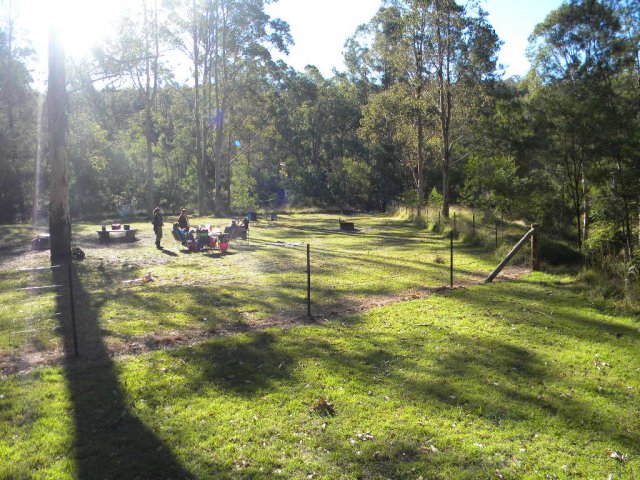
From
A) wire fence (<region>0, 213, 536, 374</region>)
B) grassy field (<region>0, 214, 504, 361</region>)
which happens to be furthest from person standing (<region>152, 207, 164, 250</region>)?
wire fence (<region>0, 213, 536, 374</region>)

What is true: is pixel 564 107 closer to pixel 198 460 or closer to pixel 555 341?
pixel 555 341

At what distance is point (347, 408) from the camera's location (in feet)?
17.7

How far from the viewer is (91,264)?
14.8 metres

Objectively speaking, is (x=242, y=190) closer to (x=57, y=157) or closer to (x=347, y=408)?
(x=57, y=157)

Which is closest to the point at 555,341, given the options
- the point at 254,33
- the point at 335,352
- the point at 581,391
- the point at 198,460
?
the point at 581,391

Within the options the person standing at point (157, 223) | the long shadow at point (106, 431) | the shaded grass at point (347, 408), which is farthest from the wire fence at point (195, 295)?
the person standing at point (157, 223)

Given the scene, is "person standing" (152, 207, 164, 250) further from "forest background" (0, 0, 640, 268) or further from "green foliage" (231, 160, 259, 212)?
"green foliage" (231, 160, 259, 212)

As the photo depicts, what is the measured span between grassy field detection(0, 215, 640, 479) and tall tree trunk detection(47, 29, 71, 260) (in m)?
4.16

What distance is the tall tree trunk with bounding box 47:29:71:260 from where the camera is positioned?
574 inches

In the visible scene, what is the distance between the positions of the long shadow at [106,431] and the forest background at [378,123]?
1141cm

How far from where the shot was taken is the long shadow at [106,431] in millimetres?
4199

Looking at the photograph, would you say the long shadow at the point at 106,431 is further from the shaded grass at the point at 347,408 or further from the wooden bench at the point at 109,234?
the wooden bench at the point at 109,234

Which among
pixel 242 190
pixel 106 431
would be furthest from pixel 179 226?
pixel 242 190

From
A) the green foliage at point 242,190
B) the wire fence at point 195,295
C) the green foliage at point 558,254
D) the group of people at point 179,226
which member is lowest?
the wire fence at point 195,295
